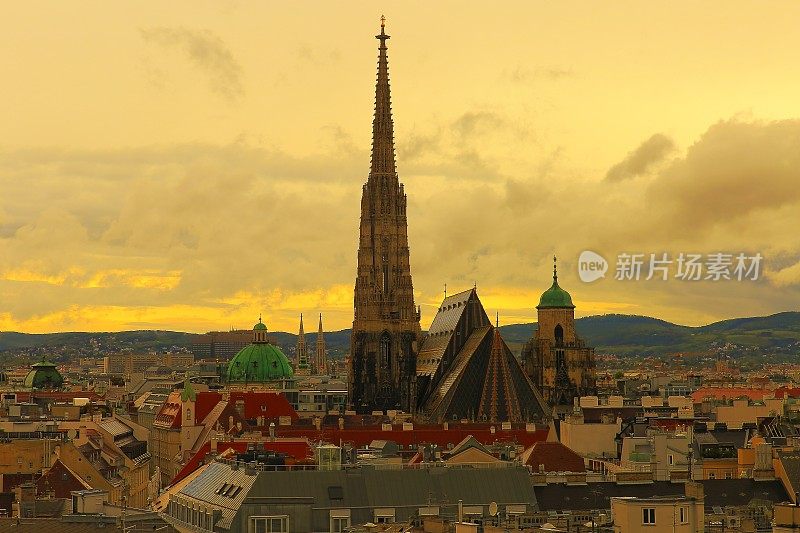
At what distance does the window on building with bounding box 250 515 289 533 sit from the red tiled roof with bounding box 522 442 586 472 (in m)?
39.9

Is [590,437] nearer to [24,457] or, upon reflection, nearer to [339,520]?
[24,457]

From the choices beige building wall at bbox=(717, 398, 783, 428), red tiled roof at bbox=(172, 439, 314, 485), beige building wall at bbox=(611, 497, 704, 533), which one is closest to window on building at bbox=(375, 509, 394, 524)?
beige building wall at bbox=(611, 497, 704, 533)

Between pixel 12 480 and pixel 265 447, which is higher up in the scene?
pixel 265 447

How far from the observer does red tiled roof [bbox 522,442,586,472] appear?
127m

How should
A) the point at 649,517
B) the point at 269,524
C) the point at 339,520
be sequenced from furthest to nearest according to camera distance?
1. the point at 339,520
2. the point at 269,524
3. the point at 649,517

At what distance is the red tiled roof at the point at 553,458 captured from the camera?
127m

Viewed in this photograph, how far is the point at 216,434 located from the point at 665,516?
3899 inches

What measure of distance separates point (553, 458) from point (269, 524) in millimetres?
46954

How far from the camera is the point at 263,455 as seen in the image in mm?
103000

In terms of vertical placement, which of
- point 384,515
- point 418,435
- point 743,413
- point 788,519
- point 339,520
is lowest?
point 788,519

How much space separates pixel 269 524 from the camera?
8556cm

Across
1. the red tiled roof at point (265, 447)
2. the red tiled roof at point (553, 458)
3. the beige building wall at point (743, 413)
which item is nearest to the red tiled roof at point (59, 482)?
the red tiled roof at point (265, 447)

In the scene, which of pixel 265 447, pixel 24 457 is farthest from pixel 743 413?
pixel 265 447

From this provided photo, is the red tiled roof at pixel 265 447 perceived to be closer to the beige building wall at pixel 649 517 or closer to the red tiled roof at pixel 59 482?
the red tiled roof at pixel 59 482
